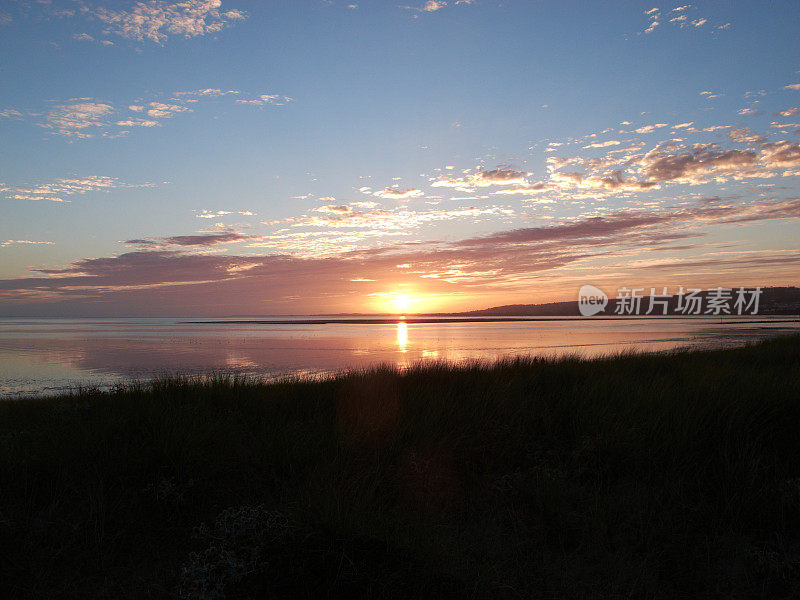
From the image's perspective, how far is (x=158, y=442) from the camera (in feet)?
17.9

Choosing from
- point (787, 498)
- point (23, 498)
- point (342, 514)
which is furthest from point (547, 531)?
point (23, 498)

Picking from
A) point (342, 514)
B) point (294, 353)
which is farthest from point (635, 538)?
point (294, 353)

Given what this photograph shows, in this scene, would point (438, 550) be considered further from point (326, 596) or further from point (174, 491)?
point (174, 491)

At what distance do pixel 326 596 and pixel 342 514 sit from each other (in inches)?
26.2

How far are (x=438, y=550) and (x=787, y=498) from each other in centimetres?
369

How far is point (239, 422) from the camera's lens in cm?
675

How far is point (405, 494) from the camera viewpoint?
17.0ft

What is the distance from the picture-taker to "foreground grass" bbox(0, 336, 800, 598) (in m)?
3.92

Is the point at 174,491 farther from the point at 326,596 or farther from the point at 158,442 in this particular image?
the point at 326,596

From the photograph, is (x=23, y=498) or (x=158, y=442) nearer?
(x=23, y=498)

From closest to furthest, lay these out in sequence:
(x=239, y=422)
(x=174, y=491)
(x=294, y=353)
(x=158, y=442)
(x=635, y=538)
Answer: (x=635, y=538), (x=174, y=491), (x=158, y=442), (x=239, y=422), (x=294, y=353)

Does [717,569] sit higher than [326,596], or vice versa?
[326,596]

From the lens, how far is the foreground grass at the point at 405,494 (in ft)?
12.9

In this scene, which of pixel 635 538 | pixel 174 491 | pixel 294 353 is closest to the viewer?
pixel 635 538
